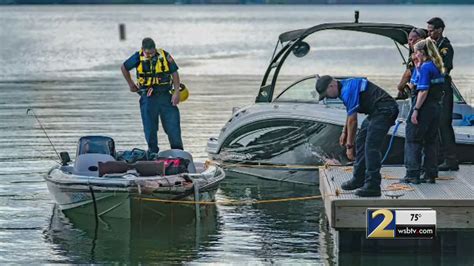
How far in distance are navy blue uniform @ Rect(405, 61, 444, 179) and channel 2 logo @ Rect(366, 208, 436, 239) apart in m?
1.41

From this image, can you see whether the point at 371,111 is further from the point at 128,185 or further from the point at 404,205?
the point at 128,185

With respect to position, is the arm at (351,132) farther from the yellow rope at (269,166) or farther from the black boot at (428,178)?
the yellow rope at (269,166)

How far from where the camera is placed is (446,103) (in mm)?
14828

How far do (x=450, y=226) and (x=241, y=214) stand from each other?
360 centimetres

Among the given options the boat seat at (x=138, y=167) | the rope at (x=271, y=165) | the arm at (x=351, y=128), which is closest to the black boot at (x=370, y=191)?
the arm at (x=351, y=128)

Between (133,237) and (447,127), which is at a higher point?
(447,127)

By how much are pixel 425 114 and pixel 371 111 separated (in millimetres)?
984

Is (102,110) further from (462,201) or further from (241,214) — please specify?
(462,201)

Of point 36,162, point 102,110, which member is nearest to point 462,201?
point 36,162

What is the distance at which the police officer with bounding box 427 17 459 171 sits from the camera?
14656mm

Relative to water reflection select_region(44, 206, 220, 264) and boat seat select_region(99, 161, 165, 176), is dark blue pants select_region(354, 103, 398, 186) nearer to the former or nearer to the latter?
water reflection select_region(44, 206, 220, 264)

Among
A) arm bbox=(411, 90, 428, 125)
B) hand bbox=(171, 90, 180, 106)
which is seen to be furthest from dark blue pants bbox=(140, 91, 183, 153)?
arm bbox=(411, 90, 428, 125)

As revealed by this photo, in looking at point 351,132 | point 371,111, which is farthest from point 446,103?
point 351,132

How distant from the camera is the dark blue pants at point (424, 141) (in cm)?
1357
